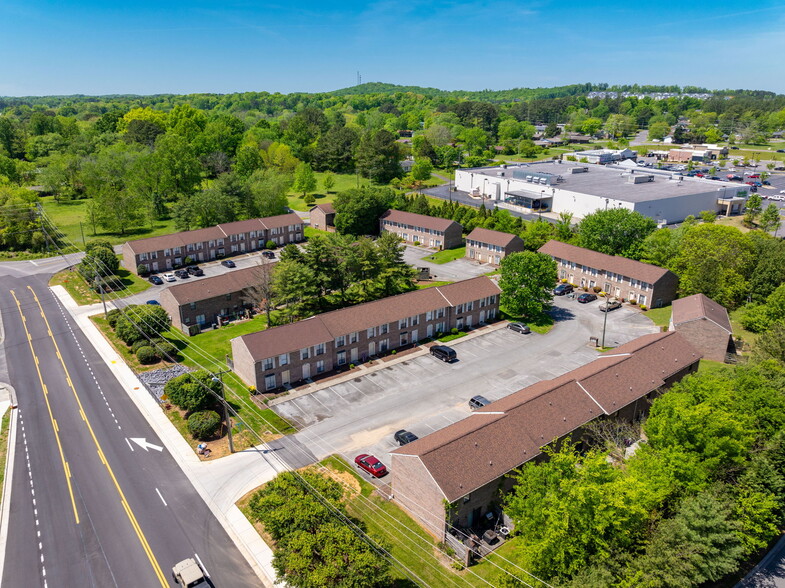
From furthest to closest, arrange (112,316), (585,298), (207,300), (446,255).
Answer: (446,255) < (585,298) < (207,300) < (112,316)

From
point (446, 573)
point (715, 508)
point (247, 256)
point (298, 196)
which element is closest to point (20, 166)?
point (298, 196)

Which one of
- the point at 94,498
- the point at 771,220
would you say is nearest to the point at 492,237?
the point at 771,220

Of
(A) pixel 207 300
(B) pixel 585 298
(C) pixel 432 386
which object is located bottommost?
(C) pixel 432 386

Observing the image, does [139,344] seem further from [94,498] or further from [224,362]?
[94,498]

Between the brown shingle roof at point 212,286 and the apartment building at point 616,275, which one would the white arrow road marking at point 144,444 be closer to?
the brown shingle roof at point 212,286

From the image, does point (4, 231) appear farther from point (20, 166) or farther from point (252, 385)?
point (252, 385)

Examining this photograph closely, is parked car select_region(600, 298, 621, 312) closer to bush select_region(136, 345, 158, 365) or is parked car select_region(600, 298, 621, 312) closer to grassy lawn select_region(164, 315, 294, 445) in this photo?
grassy lawn select_region(164, 315, 294, 445)
